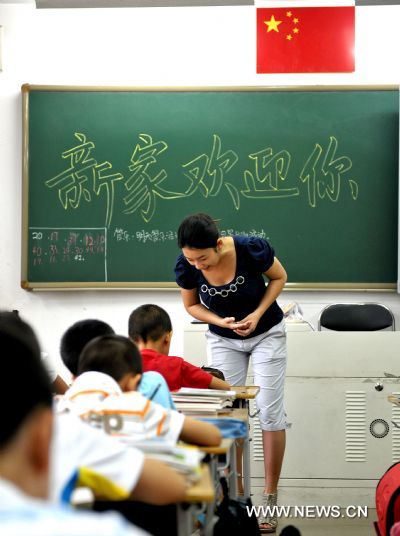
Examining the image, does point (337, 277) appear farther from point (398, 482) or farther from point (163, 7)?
point (398, 482)

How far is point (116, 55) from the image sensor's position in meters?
5.12

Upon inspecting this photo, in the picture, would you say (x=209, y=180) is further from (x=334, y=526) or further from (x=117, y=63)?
(x=334, y=526)

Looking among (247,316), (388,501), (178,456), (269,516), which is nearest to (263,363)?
(247,316)

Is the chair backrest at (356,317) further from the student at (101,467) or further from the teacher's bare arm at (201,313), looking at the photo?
the student at (101,467)

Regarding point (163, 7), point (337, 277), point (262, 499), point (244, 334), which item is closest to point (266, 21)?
point (163, 7)

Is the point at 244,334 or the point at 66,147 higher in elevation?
the point at 66,147

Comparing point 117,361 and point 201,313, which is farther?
point 201,313

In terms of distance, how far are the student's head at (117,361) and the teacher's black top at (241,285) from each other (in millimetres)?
1660

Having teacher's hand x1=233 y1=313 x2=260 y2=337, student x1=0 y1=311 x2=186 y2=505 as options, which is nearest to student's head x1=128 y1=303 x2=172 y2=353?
teacher's hand x1=233 y1=313 x2=260 y2=337

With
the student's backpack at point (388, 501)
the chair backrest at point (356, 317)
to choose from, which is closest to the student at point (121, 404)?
the student's backpack at point (388, 501)

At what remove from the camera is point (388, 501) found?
267 centimetres

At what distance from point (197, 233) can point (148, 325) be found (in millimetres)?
615

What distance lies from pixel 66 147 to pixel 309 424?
2.21 meters

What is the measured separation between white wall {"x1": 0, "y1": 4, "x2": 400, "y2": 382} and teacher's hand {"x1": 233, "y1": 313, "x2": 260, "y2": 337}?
1418mm
